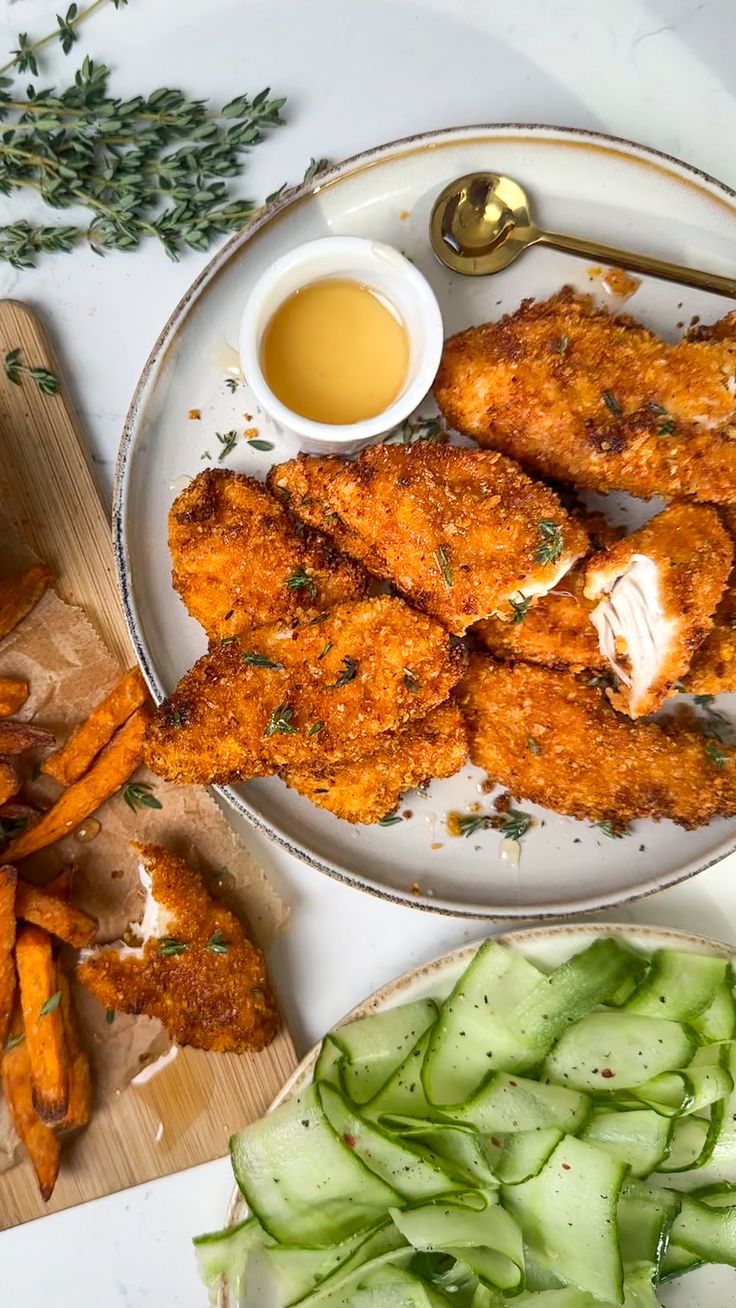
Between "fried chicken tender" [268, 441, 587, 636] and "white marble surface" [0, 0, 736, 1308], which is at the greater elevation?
"white marble surface" [0, 0, 736, 1308]

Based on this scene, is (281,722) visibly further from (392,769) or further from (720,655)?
(720,655)

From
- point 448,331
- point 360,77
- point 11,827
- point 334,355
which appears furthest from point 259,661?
point 360,77

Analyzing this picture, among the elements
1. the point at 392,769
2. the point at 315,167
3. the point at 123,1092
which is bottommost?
the point at 123,1092

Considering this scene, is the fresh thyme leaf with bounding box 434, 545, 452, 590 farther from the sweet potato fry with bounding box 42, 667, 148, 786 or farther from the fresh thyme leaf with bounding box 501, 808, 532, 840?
the sweet potato fry with bounding box 42, 667, 148, 786

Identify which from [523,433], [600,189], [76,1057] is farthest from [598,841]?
[600,189]

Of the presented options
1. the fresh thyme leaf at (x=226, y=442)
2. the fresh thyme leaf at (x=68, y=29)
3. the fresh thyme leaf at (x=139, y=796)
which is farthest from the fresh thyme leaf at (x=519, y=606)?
the fresh thyme leaf at (x=68, y=29)

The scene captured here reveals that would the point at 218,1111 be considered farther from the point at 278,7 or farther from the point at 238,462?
the point at 278,7

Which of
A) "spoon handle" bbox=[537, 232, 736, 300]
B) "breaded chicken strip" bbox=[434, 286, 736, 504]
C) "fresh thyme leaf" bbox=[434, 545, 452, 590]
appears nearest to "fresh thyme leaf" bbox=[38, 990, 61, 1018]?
"fresh thyme leaf" bbox=[434, 545, 452, 590]
